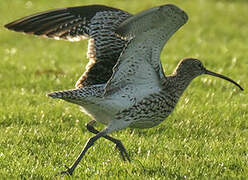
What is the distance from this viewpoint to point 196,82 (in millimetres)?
9953

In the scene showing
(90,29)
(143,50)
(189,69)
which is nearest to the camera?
(143,50)

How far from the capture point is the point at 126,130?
300 inches

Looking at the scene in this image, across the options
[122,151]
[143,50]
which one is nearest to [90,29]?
[143,50]

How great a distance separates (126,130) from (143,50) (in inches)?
72.2

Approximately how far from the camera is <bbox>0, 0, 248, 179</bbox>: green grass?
233 inches

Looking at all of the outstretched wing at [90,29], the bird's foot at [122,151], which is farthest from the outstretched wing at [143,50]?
the bird's foot at [122,151]

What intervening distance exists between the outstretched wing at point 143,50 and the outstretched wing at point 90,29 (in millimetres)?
476

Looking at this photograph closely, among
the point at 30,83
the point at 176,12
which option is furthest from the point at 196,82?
the point at 176,12

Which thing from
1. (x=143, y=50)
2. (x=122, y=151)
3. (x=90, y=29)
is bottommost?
(x=122, y=151)

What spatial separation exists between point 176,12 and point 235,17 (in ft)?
41.4

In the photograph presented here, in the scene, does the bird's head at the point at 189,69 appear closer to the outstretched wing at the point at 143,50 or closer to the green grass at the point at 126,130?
the outstretched wing at the point at 143,50

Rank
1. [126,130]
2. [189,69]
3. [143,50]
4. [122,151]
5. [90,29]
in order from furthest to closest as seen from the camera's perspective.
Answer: [126,130] < [90,29] < [189,69] < [122,151] < [143,50]

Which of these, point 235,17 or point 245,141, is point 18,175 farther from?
point 235,17

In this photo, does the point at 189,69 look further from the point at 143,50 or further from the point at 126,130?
the point at 126,130
